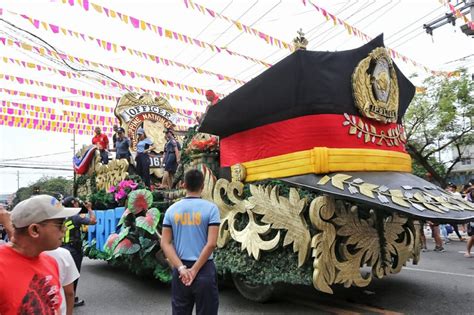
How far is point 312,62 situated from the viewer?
4328 mm

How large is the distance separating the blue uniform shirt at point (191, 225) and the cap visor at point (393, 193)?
54.3 inches

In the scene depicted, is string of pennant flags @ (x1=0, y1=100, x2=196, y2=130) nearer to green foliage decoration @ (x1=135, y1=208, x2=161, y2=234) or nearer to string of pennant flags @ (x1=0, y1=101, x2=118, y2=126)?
string of pennant flags @ (x1=0, y1=101, x2=118, y2=126)

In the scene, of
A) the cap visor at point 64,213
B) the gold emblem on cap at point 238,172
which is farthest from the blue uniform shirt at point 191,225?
the gold emblem on cap at point 238,172

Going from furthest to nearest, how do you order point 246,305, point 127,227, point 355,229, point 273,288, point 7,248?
point 127,227, point 246,305, point 273,288, point 355,229, point 7,248

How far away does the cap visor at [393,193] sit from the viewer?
3598mm

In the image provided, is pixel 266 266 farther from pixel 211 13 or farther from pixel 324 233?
pixel 211 13

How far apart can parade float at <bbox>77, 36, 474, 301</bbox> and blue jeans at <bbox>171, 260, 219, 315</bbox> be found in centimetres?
142

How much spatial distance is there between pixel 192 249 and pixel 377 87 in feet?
9.89

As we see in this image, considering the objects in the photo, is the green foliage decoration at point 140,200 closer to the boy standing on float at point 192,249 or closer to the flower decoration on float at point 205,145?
the flower decoration on float at point 205,145

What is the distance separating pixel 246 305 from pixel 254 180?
1.55 metres

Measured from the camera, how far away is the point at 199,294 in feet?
9.24

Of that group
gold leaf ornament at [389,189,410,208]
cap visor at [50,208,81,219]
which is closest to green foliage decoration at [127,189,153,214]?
gold leaf ornament at [389,189,410,208]

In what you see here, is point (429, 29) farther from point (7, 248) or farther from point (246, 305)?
point (7, 248)

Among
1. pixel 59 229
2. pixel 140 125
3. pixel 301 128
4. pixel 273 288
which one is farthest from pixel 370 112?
pixel 140 125
